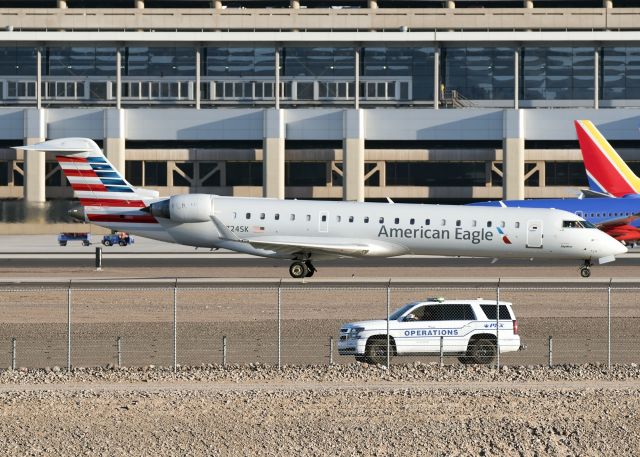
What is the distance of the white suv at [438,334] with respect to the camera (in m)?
29.7

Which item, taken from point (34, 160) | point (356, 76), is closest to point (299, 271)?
point (34, 160)

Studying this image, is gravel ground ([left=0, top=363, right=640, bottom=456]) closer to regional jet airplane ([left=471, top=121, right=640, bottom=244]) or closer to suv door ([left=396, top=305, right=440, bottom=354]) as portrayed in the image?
suv door ([left=396, top=305, right=440, bottom=354])

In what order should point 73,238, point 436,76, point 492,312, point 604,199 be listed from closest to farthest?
1. point 492,312
2. point 604,199
3. point 73,238
4. point 436,76

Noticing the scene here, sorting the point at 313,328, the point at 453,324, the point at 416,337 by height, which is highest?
the point at 453,324

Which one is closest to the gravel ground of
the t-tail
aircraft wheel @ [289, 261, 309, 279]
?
aircraft wheel @ [289, 261, 309, 279]

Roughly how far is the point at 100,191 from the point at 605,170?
32725mm

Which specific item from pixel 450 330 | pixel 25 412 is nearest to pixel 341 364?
pixel 450 330

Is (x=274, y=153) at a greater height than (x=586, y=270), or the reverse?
(x=274, y=153)

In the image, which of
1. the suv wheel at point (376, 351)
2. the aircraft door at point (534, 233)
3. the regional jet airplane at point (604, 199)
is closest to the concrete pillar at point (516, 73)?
the regional jet airplane at point (604, 199)

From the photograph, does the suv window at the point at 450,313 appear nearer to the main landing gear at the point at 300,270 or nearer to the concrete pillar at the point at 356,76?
the main landing gear at the point at 300,270

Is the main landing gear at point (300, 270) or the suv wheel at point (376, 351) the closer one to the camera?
the suv wheel at point (376, 351)

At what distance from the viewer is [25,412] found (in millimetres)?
24531

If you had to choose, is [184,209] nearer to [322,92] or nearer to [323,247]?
[323,247]

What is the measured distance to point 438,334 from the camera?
29.8 meters
